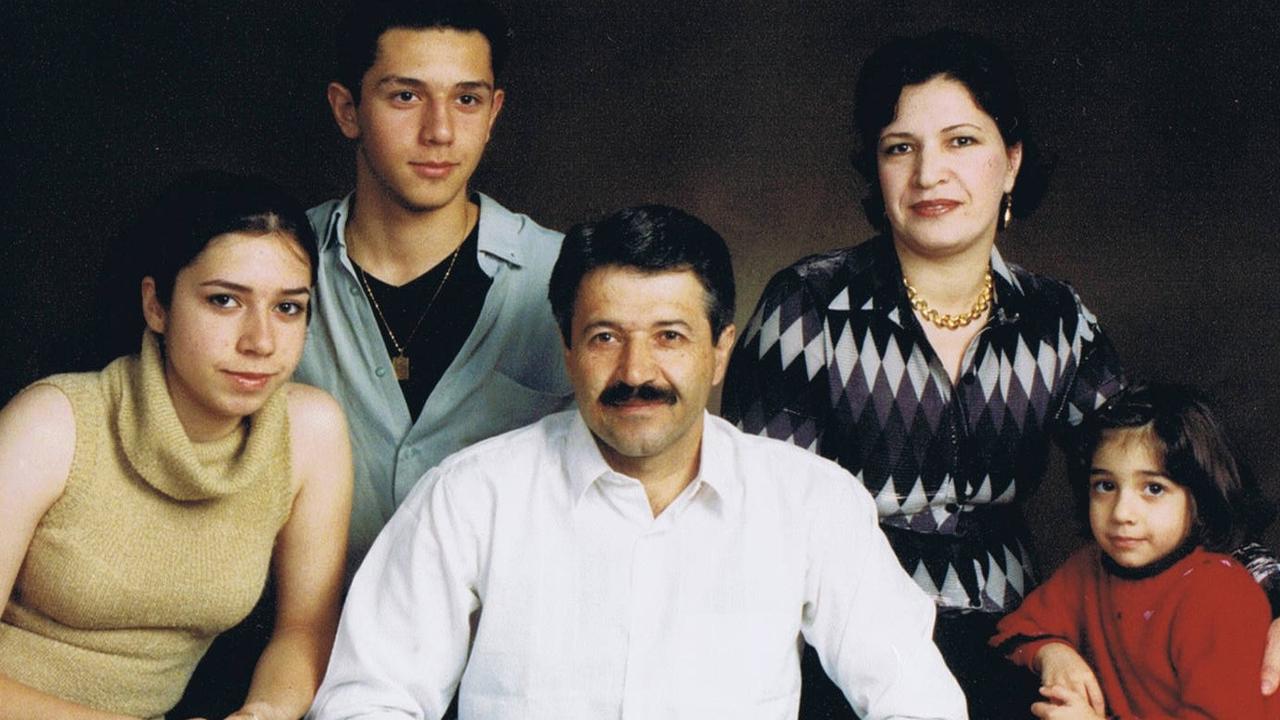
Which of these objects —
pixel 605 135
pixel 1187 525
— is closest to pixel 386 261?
pixel 605 135

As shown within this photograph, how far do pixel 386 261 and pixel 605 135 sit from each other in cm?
75

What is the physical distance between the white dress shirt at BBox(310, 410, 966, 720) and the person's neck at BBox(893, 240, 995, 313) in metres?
0.52

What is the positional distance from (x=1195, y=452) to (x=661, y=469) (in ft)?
2.78

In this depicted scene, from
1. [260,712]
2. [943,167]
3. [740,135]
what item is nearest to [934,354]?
[943,167]

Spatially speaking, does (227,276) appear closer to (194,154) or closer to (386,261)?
(386,261)

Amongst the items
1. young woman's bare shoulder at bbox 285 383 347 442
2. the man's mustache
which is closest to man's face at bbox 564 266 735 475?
the man's mustache

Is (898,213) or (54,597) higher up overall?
(898,213)

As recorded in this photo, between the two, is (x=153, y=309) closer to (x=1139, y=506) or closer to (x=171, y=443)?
(x=171, y=443)

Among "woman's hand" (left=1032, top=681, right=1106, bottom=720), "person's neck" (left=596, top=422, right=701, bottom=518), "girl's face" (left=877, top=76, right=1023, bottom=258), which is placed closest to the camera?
"person's neck" (left=596, top=422, right=701, bottom=518)

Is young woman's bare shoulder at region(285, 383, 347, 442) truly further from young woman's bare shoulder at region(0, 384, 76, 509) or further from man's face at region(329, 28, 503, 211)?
man's face at region(329, 28, 503, 211)

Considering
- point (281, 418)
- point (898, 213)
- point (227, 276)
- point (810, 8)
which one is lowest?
point (281, 418)

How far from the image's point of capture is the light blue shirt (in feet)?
8.82

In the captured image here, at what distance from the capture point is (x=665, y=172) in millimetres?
3316

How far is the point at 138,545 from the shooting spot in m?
2.19
